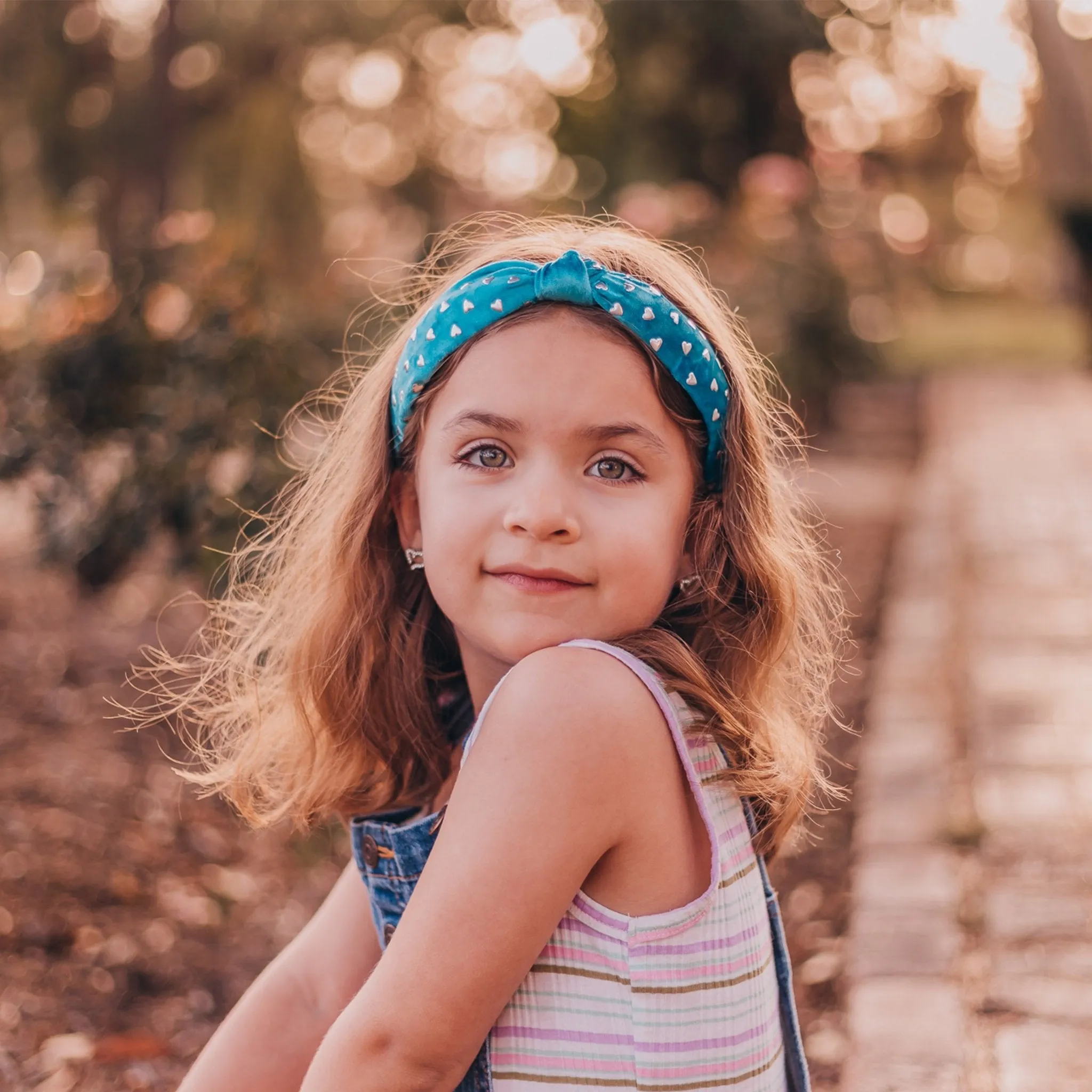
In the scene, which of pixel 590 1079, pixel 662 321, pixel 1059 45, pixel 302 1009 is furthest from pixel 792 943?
pixel 1059 45

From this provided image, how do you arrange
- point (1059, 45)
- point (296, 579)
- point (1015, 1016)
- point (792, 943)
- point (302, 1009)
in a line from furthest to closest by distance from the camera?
point (1059, 45) → point (792, 943) → point (1015, 1016) → point (296, 579) → point (302, 1009)

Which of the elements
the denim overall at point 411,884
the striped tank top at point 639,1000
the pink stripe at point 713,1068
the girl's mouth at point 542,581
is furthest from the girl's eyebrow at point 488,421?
the pink stripe at point 713,1068

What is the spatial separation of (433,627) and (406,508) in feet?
0.55

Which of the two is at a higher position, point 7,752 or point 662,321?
point 662,321

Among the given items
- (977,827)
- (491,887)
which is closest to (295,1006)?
(491,887)

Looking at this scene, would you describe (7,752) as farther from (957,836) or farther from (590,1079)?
(590,1079)

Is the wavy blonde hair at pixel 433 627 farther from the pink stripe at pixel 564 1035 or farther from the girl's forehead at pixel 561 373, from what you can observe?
the pink stripe at pixel 564 1035

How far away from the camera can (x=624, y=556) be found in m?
1.33

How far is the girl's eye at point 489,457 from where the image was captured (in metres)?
1.38

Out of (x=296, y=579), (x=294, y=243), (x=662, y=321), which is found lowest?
(x=294, y=243)

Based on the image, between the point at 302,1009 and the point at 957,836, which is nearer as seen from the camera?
the point at 302,1009

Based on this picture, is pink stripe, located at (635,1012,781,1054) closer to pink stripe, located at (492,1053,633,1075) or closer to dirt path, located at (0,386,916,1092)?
pink stripe, located at (492,1053,633,1075)

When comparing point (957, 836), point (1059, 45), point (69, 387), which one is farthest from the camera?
point (1059, 45)

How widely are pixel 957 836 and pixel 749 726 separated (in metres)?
1.37
